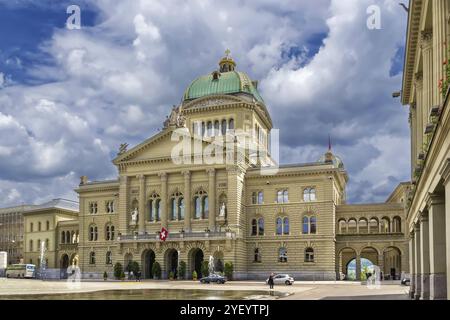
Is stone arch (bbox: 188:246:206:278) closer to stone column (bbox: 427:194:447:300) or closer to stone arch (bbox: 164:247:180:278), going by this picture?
stone arch (bbox: 164:247:180:278)

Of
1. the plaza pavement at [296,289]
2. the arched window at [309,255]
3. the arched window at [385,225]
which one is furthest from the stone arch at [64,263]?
the arched window at [385,225]

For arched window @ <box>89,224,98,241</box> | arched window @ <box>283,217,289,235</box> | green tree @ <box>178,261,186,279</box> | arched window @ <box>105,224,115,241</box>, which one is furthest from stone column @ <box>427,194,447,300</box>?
arched window @ <box>89,224,98,241</box>

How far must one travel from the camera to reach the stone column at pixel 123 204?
8806cm

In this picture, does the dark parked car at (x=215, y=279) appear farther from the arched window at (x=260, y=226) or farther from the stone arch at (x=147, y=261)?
the stone arch at (x=147, y=261)

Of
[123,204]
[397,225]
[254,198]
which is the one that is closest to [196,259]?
[254,198]

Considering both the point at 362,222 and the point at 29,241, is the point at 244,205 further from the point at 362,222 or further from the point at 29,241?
the point at 29,241

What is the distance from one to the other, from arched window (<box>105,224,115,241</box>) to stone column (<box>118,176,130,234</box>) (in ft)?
20.2

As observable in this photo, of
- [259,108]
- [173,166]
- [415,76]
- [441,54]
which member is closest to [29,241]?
[173,166]

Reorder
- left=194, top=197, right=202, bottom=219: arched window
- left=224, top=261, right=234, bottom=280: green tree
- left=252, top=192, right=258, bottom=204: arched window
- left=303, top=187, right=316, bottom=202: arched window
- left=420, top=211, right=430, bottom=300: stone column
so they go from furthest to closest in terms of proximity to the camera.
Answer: left=252, top=192, right=258, bottom=204: arched window → left=194, top=197, right=202, bottom=219: arched window → left=303, top=187, right=316, bottom=202: arched window → left=224, top=261, right=234, bottom=280: green tree → left=420, top=211, right=430, bottom=300: stone column

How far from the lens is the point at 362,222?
10044cm

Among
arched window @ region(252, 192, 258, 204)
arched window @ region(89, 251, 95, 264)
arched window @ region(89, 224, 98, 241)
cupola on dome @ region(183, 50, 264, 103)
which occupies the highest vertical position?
cupola on dome @ region(183, 50, 264, 103)

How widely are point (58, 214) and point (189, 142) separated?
39729 mm

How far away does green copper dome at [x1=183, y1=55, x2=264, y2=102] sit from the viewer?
101m
